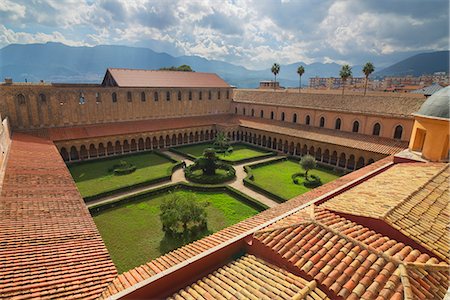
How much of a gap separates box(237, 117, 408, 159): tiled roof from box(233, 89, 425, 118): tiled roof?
2.85 metres

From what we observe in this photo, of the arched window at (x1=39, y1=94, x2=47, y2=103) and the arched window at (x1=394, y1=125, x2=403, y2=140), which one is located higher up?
the arched window at (x1=39, y1=94, x2=47, y2=103)

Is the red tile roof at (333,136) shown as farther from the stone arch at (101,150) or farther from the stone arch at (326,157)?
the stone arch at (101,150)

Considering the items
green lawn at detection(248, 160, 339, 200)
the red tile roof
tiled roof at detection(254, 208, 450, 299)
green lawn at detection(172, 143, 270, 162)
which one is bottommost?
green lawn at detection(248, 160, 339, 200)

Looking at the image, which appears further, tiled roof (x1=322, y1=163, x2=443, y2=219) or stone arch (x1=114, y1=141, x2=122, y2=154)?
stone arch (x1=114, y1=141, x2=122, y2=154)

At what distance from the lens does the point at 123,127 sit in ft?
116

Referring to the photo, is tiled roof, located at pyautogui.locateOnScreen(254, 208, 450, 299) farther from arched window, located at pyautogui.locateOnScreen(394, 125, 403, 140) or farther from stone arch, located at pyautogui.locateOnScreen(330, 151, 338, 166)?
stone arch, located at pyautogui.locateOnScreen(330, 151, 338, 166)

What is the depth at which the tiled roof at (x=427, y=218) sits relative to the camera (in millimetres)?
6781

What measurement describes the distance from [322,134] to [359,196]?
77.6 ft

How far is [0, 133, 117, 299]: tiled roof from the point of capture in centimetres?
757

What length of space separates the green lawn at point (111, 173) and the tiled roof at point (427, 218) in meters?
21.0

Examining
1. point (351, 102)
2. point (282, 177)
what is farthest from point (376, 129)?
point (282, 177)

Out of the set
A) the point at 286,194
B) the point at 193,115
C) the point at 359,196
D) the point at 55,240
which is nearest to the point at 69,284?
the point at 55,240

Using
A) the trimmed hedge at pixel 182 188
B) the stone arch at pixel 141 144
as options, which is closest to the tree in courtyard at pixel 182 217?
the trimmed hedge at pixel 182 188

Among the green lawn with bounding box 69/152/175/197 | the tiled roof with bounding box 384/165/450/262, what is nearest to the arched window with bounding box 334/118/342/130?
the green lawn with bounding box 69/152/175/197
